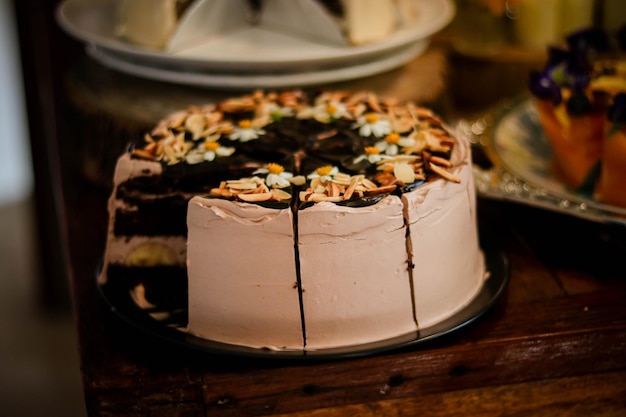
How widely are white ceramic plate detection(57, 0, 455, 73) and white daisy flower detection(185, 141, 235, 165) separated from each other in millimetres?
313

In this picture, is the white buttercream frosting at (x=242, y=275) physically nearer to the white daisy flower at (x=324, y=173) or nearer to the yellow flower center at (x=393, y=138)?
the white daisy flower at (x=324, y=173)

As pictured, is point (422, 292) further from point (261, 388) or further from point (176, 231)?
point (176, 231)

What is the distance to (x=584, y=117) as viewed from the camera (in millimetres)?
1186

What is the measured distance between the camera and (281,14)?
1.48 m

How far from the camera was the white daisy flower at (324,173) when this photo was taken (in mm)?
→ 950

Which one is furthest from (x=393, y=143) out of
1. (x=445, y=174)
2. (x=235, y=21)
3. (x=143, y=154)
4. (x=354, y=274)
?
(x=235, y=21)

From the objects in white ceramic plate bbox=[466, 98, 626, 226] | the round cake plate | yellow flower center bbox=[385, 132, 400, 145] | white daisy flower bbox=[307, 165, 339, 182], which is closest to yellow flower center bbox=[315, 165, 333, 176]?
white daisy flower bbox=[307, 165, 339, 182]

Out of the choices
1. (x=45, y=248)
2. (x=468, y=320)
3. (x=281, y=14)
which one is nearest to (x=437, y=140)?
(x=468, y=320)

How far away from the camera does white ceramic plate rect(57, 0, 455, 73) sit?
1.32 m

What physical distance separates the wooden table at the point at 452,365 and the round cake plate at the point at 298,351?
1 centimetres

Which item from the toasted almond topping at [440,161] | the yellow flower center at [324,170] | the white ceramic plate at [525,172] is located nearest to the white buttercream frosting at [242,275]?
the yellow flower center at [324,170]

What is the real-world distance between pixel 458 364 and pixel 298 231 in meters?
0.26

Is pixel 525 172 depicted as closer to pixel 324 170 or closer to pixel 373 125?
pixel 373 125

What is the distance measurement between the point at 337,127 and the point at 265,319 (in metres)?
0.31
